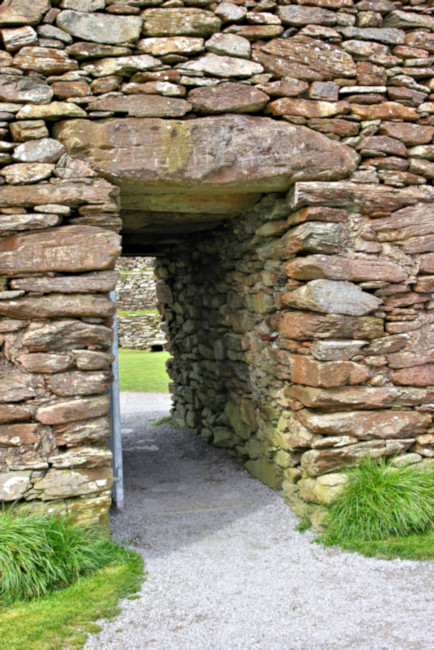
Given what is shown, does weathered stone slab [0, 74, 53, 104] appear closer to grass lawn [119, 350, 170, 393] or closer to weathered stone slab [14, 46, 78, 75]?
weathered stone slab [14, 46, 78, 75]

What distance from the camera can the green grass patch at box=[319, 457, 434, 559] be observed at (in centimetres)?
393

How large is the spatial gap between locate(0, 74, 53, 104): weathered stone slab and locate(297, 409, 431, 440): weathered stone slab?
10.1 ft

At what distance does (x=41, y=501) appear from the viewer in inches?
153

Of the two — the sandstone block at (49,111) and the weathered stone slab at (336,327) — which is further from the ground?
the sandstone block at (49,111)

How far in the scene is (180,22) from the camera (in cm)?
413

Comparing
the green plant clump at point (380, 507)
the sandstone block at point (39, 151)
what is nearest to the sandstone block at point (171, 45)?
the sandstone block at point (39, 151)

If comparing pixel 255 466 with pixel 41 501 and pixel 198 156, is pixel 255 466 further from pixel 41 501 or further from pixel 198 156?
pixel 198 156

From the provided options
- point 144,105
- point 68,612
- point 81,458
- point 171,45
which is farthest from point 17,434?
point 171,45

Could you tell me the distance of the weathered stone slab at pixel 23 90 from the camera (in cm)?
389

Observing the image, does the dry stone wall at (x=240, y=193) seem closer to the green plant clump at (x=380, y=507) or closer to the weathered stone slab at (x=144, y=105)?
the weathered stone slab at (x=144, y=105)

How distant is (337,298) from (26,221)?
236 cm

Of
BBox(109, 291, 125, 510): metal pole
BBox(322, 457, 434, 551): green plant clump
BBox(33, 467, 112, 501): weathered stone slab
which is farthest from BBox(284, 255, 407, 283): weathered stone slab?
BBox(33, 467, 112, 501): weathered stone slab

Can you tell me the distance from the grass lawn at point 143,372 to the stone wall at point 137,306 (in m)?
0.47

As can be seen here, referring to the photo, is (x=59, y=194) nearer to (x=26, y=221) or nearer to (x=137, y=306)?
(x=26, y=221)
